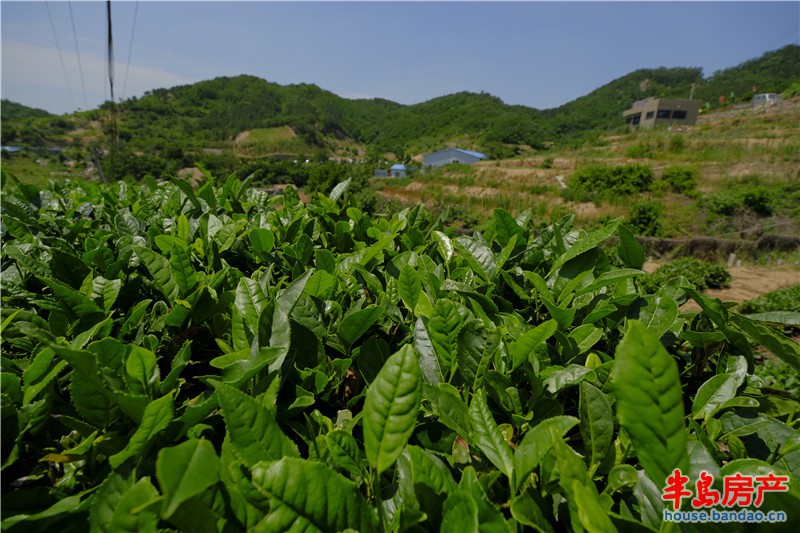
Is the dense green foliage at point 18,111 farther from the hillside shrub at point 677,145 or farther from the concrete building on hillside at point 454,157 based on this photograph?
the hillside shrub at point 677,145

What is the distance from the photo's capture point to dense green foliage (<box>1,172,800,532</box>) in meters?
0.52

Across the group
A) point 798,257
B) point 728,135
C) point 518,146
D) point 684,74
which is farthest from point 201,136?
point 684,74

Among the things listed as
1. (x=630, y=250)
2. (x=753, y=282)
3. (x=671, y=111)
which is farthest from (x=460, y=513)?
(x=671, y=111)

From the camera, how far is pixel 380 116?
116562 millimetres

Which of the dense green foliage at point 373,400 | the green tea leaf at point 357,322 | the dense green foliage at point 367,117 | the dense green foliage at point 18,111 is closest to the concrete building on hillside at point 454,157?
the dense green foliage at point 367,117

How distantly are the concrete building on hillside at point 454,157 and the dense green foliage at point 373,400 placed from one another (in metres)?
62.2

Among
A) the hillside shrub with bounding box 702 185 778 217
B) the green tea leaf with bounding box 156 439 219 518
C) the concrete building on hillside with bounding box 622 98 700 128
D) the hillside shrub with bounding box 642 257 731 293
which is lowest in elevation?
the hillside shrub with bounding box 642 257 731 293

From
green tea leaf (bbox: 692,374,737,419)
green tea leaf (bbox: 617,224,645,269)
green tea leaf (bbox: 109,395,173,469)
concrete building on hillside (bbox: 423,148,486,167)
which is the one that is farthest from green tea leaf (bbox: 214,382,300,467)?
concrete building on hillside (bbox: 423,148,486,167)

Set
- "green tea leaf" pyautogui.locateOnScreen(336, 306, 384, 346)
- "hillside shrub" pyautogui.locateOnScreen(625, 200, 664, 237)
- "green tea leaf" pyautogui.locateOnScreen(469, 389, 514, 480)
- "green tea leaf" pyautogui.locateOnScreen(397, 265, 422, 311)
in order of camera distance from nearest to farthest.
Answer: "green tea leaf" pyautogui.locateOnScreen(469, 389, 514, 480)
"green tea leaf" pyautogui.locateOnScreen(336, 306, 384, 346)
"green tea leaf" pyautogui.locateOnScreen(397, 265, 422, 311)
"hillside shrub" pyautogui.locateOnScreen(625, 200, 664, 237)

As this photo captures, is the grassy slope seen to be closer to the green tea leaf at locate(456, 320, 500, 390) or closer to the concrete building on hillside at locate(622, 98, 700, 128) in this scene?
the concrete building on hillside at locate(622, 98, 700, 128)

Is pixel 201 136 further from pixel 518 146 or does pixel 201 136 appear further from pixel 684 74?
pixel 684 74

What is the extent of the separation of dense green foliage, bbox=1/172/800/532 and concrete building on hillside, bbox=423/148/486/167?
204ft

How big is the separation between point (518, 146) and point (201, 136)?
63651 mm

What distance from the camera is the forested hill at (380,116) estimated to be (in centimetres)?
7725
